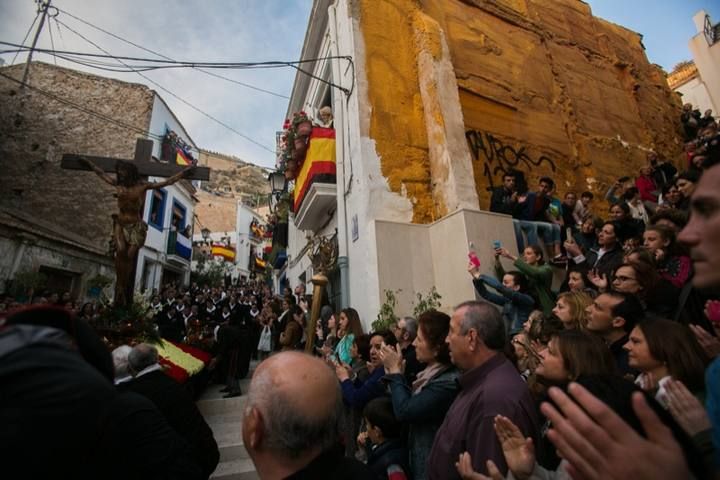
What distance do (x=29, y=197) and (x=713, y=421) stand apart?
22.3 m

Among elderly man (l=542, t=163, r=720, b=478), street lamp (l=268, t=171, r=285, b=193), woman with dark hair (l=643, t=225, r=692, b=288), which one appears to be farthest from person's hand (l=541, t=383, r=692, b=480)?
street lamp (l=268, t=171, r=285, b=193)

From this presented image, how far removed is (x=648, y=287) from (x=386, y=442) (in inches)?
98.4

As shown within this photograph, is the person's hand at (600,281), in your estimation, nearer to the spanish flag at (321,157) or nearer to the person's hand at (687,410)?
the person's hand at (687,410)

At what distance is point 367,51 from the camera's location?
7555 millimetres

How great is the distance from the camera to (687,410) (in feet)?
4.28

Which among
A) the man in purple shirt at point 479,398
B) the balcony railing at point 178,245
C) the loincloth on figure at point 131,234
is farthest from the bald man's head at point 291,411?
the balcony railing at point 178,245

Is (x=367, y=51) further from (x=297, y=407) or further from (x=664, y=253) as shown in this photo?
(x=297, y=407)

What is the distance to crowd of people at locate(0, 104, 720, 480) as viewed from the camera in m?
0.88

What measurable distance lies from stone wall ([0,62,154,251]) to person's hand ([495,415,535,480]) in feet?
61.5

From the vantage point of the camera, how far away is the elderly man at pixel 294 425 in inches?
47.4

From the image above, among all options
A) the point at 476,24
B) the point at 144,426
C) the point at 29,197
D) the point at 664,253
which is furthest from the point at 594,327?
the point at 29,197

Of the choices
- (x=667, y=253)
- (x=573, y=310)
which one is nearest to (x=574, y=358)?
(x=573, y=310)

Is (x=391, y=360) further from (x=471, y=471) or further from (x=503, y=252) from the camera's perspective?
(x=503, y=252)

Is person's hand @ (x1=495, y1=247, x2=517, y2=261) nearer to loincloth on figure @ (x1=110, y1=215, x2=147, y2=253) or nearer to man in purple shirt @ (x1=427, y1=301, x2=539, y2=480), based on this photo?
man in purple shirt @ (x1=427, y1=301, x2=539, y2=480)
